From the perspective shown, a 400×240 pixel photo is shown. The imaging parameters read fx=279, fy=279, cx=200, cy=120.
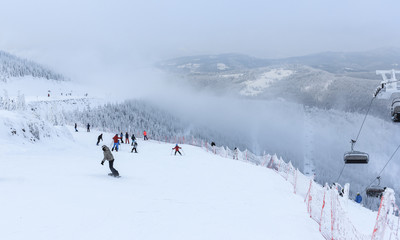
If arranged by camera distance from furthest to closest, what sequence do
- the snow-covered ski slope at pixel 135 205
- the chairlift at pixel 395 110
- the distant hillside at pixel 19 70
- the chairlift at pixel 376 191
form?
the distant hillside at pixel 19 70 < the chairlift at pixel 376 191 < the chairlift at pixel 395 110 < the snow-covered ski slope at pixel 135 205

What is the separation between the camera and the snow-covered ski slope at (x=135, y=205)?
6.42m

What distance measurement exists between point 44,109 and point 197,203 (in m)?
72.0

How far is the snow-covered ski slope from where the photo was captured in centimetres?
642

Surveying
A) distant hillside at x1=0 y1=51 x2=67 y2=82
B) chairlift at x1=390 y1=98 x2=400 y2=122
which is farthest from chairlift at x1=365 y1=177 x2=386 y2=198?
distant hillside at x1=0 y1=51 x2=67 y2=82

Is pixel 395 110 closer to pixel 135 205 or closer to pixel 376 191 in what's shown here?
pixel 376 191

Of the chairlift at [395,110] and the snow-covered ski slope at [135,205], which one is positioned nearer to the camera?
the snow-covered ski slope at [135,205]

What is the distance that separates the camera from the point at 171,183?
1238 cm

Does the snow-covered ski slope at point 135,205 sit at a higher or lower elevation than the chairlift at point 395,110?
lower

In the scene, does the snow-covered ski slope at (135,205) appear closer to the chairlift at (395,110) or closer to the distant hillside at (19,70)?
the chairlift at (395,110)

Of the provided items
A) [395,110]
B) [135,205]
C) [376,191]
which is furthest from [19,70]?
[395,110]

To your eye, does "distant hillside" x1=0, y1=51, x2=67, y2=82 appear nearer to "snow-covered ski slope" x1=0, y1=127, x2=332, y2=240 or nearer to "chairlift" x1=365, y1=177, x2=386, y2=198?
"snow-covered ski slope" x1=0, y1=127, x2=332, y2=240

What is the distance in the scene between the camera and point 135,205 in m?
8.41

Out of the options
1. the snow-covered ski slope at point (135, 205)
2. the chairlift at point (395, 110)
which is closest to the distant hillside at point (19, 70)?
the snow-covered ski slope at point (135, 205)

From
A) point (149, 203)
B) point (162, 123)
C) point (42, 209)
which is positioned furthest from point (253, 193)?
point (162, 123)
